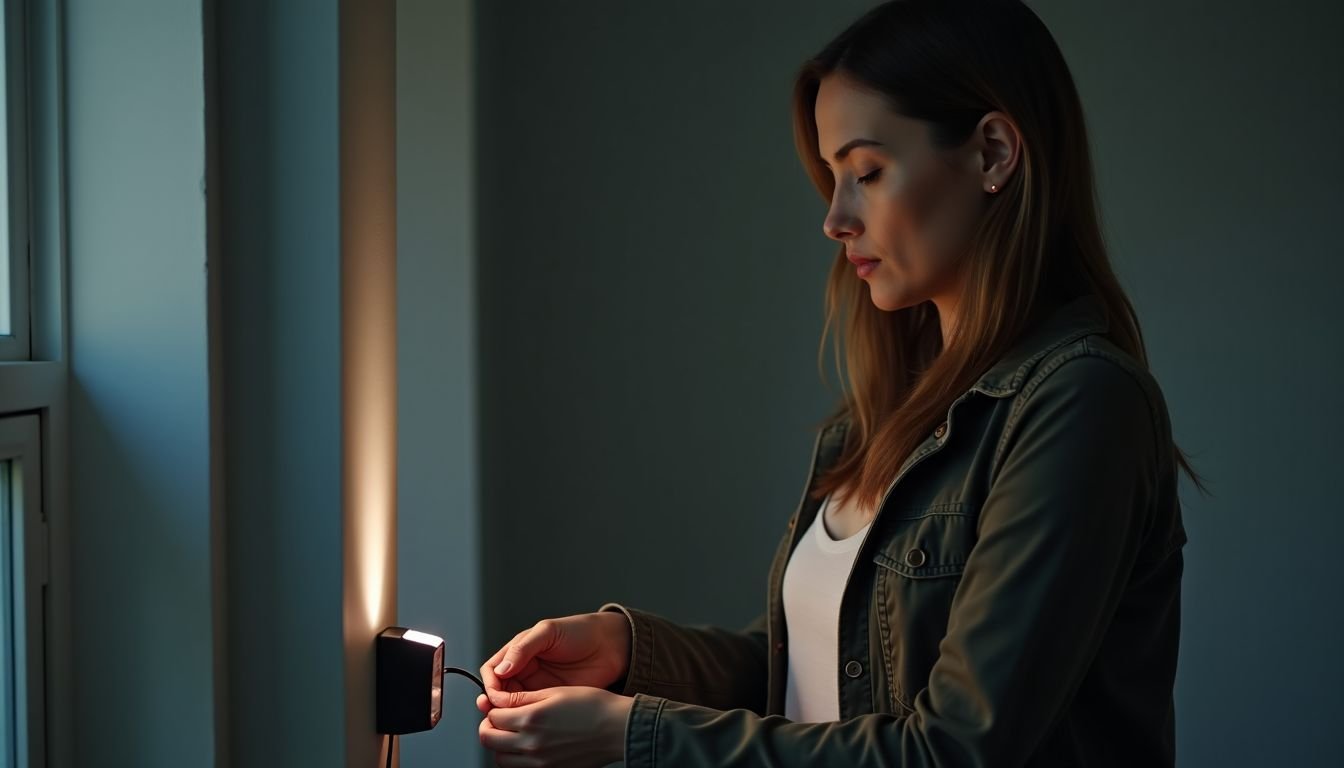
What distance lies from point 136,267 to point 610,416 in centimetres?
115

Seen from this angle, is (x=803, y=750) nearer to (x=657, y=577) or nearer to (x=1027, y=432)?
(x=1027, y=432)

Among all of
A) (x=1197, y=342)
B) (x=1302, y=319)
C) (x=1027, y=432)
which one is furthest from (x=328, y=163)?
(x=1302, y=319)

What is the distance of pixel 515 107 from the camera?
1.94m

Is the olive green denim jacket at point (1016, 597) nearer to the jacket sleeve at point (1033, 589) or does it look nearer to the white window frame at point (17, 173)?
the jacket sleeve at point (1033, 589)

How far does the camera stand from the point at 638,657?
4.17 ft

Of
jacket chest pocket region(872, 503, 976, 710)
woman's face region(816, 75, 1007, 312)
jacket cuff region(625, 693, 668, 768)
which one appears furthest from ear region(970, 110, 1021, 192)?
jacket cuff region(625, 693, 668, 768)

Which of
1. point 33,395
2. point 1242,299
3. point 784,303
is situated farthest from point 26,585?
point 1242,299

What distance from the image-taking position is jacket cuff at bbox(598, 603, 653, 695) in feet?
4.14

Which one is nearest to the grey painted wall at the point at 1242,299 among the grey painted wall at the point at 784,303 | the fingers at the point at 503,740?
the grey painted wall at the point at 784,303

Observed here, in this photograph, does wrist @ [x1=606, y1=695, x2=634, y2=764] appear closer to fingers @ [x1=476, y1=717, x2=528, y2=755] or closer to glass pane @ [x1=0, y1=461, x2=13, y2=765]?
fingers @ [x1=476, y1=717, x2=528, y2=755]

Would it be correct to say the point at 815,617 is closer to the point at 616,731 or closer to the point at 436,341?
the point at 616,731

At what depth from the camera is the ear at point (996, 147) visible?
1.03m

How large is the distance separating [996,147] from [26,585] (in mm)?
908

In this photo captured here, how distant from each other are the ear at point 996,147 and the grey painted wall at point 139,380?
0.68m
